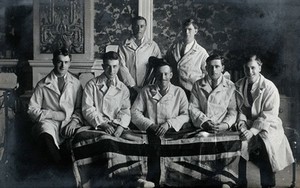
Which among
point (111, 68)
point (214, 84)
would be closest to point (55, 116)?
point (111, 68)

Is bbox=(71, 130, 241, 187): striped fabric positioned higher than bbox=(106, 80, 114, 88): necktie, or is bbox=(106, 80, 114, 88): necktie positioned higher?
bbox=(106, 80, 114, 88): necktie

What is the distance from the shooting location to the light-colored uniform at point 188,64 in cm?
354

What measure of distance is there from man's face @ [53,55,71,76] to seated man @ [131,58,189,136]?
18.5 inches

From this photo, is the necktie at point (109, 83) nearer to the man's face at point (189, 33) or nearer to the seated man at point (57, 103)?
the seated man at point (57, 103)

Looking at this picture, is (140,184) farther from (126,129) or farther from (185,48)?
(185,48)

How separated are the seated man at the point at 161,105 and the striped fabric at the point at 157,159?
0.08 metres

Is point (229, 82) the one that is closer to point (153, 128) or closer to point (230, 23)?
point (230, 23)

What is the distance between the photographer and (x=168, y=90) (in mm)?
3457

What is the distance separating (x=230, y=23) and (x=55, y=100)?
3.81ft

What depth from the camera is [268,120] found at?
3477 mm

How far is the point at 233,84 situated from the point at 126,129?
0.71 m

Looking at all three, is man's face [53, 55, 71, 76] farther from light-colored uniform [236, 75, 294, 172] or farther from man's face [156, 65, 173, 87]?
light-colored uniform [236, 75, 294, 172]

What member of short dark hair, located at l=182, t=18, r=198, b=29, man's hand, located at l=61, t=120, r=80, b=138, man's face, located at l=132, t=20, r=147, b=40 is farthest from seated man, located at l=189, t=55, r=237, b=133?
man's hand, located at l=61, t=120, r=80, b=138

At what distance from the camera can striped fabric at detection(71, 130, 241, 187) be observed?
339cm
